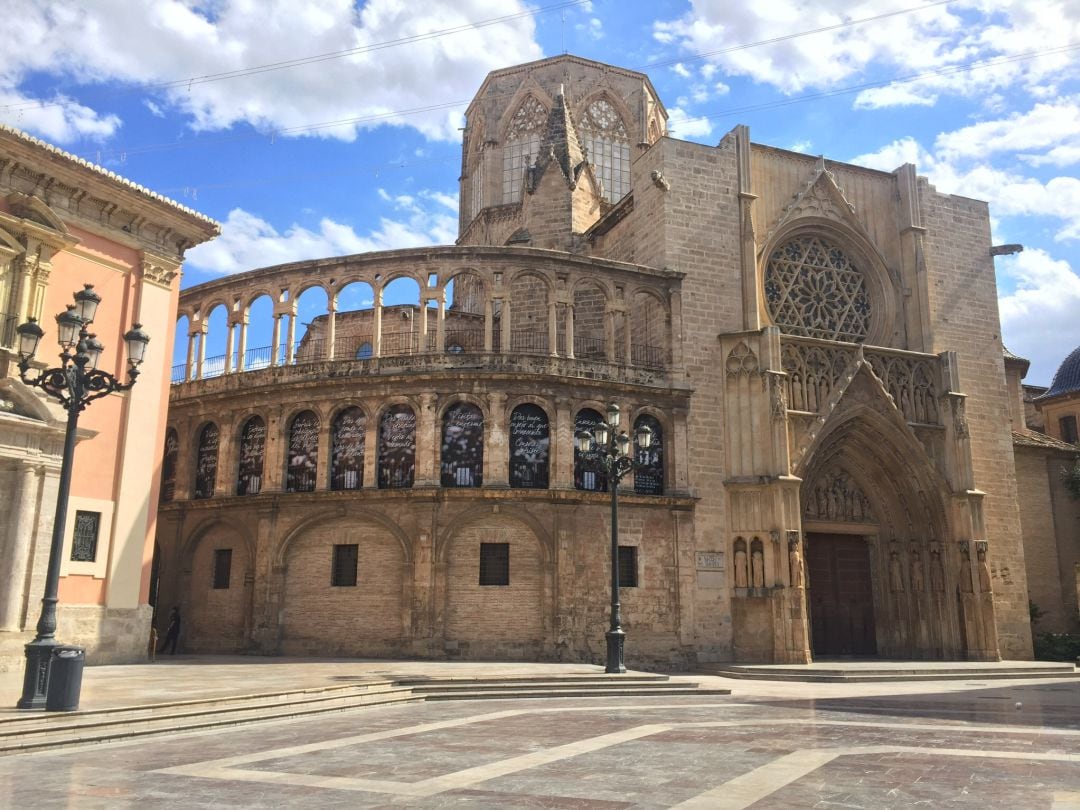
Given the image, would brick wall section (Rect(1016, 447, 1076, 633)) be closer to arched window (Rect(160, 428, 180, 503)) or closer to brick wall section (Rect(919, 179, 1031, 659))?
brick wall section (Rect(919, 179, 1031, 659))

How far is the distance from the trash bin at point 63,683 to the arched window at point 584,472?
46.9 ft

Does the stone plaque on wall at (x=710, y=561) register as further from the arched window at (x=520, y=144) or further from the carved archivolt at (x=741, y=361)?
the arched window at (x=520, y=144)

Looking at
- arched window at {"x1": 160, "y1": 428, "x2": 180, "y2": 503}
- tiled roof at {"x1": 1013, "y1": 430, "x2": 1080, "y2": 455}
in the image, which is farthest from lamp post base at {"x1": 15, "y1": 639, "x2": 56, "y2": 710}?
tiled roof at {"x1": 1013, "y1": 430, "x2": 1080, "y2": 455}

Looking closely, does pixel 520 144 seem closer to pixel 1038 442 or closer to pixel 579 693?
pixel 1038 442

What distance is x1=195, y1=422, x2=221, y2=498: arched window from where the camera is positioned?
1027 inches

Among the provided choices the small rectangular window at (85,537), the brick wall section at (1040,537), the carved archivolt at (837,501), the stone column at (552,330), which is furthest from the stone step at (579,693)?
the brick wall section at (1040,537)

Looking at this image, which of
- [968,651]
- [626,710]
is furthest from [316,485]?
[968,651]

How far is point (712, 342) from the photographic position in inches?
1038

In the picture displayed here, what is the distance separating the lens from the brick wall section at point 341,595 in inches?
907

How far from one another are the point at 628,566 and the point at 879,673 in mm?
6420

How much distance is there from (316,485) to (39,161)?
33.1 feet

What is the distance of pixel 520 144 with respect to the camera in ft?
128

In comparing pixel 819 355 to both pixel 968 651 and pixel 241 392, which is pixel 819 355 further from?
pixel 241 392

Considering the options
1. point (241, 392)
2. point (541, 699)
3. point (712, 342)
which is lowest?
point (541, 699)
